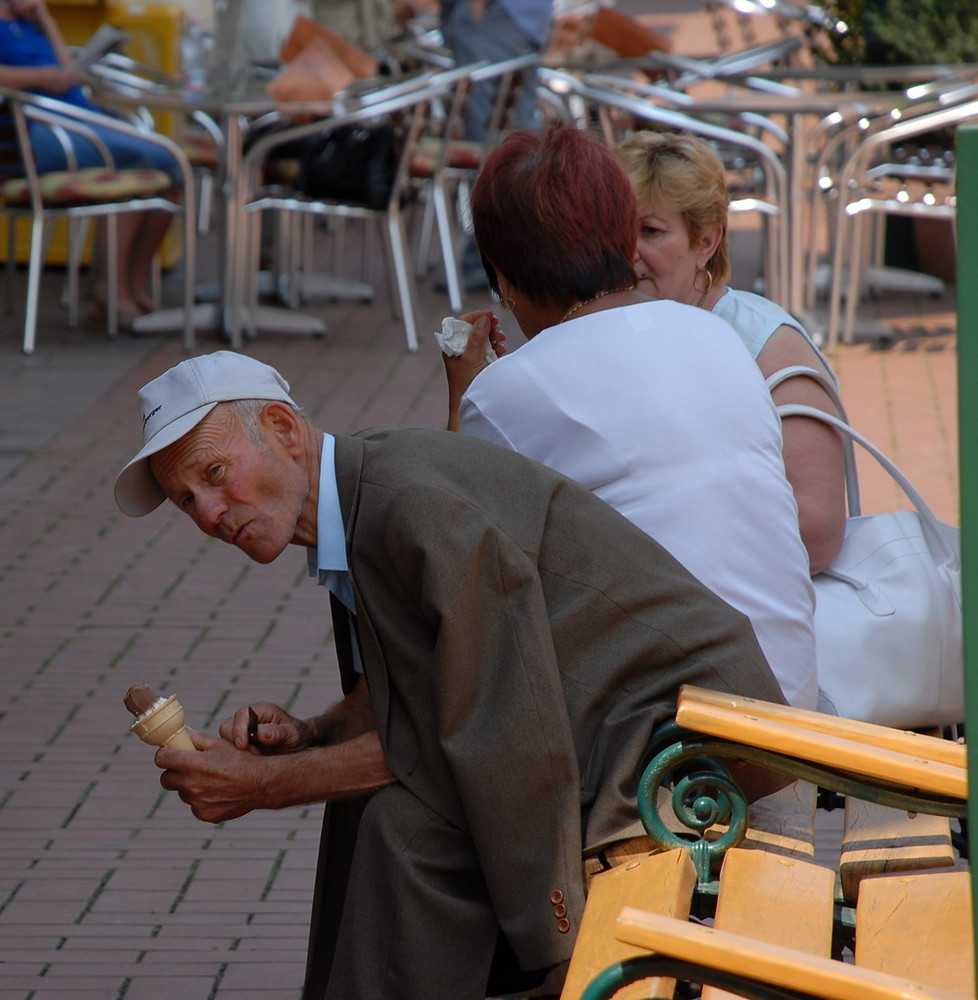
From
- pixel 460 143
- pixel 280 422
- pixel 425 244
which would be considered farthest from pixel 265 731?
pixel 425 244

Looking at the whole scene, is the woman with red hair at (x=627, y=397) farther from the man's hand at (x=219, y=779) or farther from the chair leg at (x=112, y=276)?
the chair leg at (x=112, y=276)

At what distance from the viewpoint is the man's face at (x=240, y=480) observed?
7.63 ft

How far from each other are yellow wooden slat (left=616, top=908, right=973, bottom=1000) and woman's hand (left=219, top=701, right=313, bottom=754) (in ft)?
2.96

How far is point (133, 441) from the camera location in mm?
6797

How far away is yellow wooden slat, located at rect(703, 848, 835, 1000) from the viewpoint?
2080 mm

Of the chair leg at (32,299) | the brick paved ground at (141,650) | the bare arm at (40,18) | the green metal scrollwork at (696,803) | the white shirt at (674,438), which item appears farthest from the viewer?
the bare arm at (40,18)

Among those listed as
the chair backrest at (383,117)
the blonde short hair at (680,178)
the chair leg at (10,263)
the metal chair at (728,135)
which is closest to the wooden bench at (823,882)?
the blonde short hair at (680,178)

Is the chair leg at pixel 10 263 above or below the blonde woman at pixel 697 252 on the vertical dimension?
below

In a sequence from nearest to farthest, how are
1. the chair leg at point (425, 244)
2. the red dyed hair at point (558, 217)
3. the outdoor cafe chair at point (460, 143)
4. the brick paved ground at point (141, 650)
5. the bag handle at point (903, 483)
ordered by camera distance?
1. the red dyed hair at point (558, 217)
2. the bag handle at point (903, 483)
3. the brick paved ground at point (141, 650)
4. the outdoor cafe chair at point (460, 143)
5. the chair leg at point (425, 244)

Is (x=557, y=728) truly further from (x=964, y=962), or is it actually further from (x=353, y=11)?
(x=353, y=11)

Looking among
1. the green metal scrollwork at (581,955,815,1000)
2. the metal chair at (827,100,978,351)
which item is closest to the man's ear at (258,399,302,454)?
the green metal scrollwork at (581,955,815,1000)

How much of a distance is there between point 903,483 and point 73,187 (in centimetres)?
581

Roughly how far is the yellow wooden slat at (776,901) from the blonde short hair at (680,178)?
4.70 ft

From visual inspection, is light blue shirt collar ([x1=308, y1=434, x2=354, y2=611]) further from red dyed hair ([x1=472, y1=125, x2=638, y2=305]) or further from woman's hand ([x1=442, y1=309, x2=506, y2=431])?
woman's hand ([x1=442, y1=309, x2=506, y2=431])
